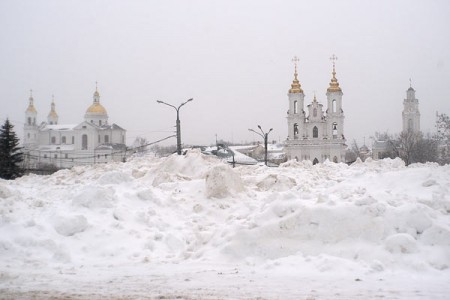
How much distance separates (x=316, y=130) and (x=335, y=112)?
392 cm

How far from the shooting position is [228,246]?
28.2 ft

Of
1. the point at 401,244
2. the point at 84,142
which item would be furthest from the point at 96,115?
the point at 401,244

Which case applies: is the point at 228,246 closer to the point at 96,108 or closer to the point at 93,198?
the point at 93,198

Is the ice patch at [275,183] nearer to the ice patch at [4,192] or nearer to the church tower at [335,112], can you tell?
the ice patch at [4,192]

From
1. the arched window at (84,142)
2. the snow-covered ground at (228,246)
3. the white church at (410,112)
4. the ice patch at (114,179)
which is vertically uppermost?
the white church at (410,112)

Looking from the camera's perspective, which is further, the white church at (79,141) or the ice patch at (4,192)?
the white church at (79,141)

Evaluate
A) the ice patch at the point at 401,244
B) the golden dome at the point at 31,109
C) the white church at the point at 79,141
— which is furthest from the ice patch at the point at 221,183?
the golden dome at the point at 31,109

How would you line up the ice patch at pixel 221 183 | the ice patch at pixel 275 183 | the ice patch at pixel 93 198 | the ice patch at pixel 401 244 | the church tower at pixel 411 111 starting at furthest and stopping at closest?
1. the church tower at pixel 411 111
2. the ice patch at pixel 275 183
3. the ice patch at pixel 221 183
4. the ice patch at pixel 93 198
5. the ice patch at pixel 401 244

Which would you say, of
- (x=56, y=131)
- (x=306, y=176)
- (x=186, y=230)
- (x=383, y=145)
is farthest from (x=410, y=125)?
(x=186, y=230)

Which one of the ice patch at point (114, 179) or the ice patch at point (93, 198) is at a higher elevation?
the ice patch at point (114, 179)

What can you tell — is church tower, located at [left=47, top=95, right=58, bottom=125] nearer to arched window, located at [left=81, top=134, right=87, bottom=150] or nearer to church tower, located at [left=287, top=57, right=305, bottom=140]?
arched window, located at [left=81, top=134, right=87, bottom=150]

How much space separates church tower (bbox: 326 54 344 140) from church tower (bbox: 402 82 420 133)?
2315cm

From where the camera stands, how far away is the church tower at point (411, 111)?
90000 mm

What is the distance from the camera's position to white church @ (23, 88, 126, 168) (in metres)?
90.2
